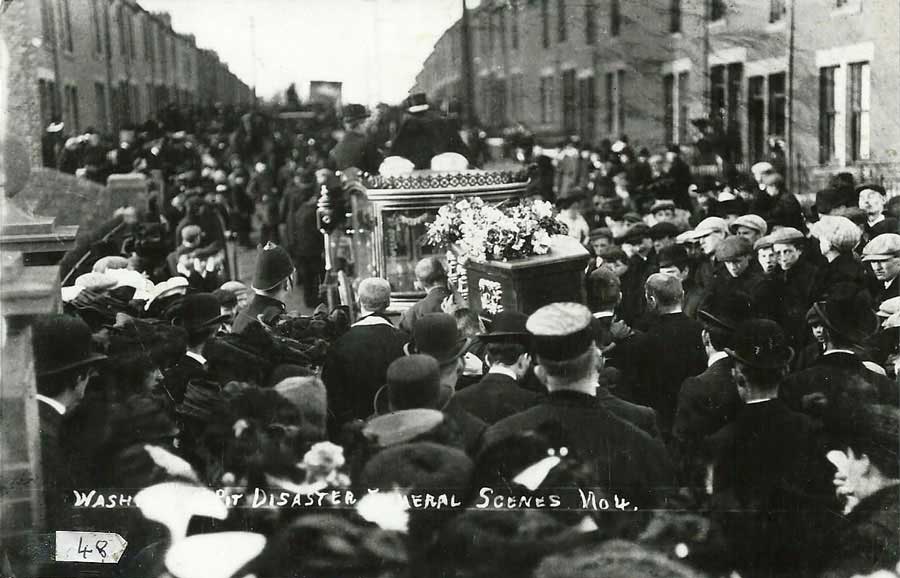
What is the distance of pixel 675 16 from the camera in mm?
7043

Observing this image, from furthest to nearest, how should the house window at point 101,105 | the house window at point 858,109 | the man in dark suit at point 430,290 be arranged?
1. the house window at point 101,105
2. the man in dark suit at point 430,290
3. the house window at point 858,109

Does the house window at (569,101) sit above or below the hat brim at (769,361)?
above

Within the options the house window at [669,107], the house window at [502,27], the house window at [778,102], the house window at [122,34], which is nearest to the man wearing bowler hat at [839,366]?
the house window at [778,102]

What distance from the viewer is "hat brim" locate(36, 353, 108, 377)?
19.1 feet

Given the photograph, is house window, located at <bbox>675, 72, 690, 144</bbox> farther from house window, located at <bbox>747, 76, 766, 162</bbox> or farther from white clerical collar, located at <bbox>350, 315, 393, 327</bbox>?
white clerical collar, located at <bbox>350, 315, 393, 327</bbox>

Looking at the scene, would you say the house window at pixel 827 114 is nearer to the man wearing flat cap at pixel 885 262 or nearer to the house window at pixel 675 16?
the house window at pixel 675 16

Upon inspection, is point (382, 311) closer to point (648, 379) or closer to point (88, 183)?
point (648, 379)

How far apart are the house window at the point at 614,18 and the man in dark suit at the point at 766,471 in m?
2.62

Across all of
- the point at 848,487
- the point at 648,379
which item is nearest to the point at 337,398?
the point at 648,379

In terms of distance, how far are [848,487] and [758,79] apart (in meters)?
3.10

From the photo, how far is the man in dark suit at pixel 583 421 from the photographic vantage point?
4945 millimetres

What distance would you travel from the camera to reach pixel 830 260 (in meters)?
6.30

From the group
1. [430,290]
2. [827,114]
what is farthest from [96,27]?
[827,114]

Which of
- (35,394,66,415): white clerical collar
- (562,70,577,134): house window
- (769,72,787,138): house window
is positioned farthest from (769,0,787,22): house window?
(35,394,66,415): white clerical collar
